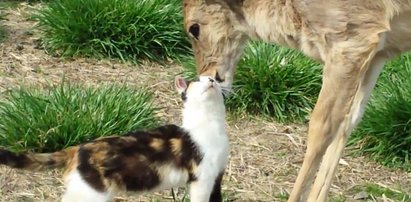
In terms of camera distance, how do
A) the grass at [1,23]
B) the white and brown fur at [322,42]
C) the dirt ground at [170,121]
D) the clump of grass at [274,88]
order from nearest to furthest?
the white and brown fur at [322,42] < the dirt ground at [170,121] < the clump of grass at [274,88] < the grass at [1,23]

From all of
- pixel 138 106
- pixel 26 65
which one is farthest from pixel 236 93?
pixel 26 65

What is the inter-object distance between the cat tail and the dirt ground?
15.8 inches

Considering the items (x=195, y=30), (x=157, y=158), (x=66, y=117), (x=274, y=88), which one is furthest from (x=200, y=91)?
(x=274, y=88)

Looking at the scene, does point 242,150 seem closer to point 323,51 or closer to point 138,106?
point 138,106

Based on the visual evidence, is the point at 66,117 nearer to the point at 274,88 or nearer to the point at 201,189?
the point at 201,189

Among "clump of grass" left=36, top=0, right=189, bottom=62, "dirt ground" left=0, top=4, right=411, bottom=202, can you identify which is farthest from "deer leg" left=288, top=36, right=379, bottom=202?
"clump of grass" left=36, top=0, right=189, bottom=62

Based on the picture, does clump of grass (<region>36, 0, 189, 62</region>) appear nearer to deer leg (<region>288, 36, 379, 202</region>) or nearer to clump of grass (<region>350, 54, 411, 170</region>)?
clump of grass (<region>350, 54, 411, 170</region>)

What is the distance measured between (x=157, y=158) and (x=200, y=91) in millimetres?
431

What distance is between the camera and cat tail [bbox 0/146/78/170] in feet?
18.5

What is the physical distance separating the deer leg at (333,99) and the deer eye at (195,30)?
1031mm

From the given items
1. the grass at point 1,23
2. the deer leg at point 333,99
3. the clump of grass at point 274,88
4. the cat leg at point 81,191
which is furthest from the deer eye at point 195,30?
the grass at point 1,23

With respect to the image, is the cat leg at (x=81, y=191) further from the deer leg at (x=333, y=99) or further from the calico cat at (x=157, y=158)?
the deer leg at (x=333, y=99)

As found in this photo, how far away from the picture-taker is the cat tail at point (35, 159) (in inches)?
222

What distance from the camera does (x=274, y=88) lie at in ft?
26.3
